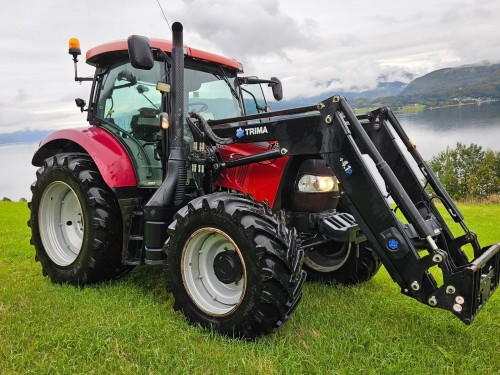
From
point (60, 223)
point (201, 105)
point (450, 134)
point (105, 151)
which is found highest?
point (201, 105)

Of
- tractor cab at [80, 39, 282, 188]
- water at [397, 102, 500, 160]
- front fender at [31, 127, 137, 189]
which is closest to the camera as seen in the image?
front fender at [31, 127, 137, 189]

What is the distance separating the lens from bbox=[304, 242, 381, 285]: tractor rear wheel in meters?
4.20

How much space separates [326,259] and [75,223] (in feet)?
9.01

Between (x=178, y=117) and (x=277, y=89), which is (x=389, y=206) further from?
(x=277, y=89)

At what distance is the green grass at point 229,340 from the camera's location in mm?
2568

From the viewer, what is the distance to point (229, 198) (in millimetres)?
3066

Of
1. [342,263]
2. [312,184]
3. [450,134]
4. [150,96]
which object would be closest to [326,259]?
[342,263]

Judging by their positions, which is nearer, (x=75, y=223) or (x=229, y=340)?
(x=229, y=340)

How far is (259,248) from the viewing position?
2781mm

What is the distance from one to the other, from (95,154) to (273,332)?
2360 mm

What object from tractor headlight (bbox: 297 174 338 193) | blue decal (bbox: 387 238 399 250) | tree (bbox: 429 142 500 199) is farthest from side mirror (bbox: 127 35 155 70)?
tree (bbox: 429 142 500 199)

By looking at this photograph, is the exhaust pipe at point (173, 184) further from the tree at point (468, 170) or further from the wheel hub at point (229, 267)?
the tree at point (468, 170)

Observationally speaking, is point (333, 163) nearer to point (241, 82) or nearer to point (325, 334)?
point (325, 334)

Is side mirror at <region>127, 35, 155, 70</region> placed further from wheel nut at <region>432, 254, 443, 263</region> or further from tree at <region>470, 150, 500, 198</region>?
tree at <region>470, 150, 500, 198</region>
